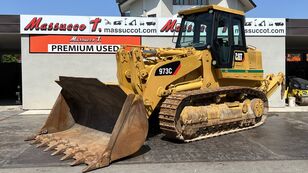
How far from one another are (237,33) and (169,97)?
307cm

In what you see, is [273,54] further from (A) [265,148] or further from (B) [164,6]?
(B) [164,6]

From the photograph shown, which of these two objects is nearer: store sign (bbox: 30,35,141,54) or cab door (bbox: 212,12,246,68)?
cab door (bbox: 212,12,246,68)

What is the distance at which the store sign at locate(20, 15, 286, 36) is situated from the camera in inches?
595

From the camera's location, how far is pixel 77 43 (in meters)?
15.4

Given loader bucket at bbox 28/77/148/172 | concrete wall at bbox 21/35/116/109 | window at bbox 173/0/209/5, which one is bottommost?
loader bucket at bbox 28/77/148/172

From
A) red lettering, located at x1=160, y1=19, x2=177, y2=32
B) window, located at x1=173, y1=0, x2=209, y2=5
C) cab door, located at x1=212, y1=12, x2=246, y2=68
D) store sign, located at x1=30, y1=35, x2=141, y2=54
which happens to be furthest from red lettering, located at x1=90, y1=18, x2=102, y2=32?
window, located at x1=173, y1=0, x2=209, y2=5

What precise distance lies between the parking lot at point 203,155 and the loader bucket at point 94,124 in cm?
24

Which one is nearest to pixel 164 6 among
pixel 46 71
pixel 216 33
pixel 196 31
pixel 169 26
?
pixel 169 26

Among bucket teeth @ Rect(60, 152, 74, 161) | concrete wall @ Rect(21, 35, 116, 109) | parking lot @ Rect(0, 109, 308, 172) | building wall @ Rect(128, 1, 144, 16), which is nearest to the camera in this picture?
parking lot @ Rect(0, 109, 308, 172)

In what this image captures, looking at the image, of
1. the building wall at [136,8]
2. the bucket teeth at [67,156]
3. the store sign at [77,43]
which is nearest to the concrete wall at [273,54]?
the store sign at [77,43]

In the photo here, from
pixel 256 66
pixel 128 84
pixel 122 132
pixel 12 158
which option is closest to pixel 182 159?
pixel 122 132

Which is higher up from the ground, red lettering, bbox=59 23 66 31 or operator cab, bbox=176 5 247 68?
red lettering, bbox=59 23 66 31

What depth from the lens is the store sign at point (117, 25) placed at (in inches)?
Result: 595

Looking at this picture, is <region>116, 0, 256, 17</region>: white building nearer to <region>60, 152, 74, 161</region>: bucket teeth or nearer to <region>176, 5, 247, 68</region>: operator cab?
<region>176, 5, 247, 68</region>: operator cab
